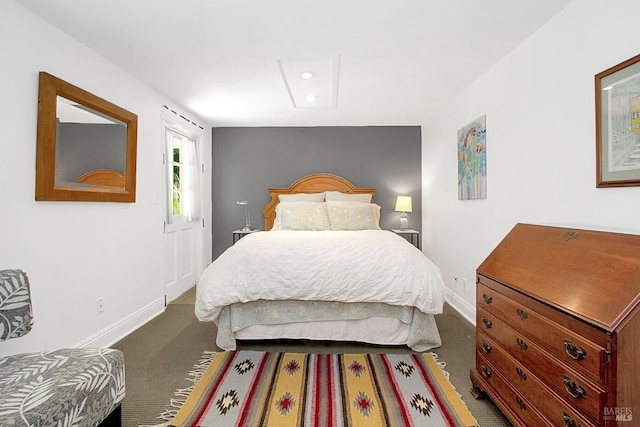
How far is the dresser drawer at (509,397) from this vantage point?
1.33m

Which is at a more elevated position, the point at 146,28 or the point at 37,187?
the point at 146,28

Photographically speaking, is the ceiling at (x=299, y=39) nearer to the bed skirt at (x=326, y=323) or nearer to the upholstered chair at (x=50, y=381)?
the upholstered chair at (x=50, y=381)

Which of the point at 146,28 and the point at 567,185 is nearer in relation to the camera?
the point at 567,185

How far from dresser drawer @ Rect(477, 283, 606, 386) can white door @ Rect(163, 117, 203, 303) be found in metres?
3.31

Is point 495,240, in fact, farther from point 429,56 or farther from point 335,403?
point 335,403

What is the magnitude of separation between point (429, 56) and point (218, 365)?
2.88m

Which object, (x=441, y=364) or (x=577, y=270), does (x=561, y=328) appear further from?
(x=441, y=364)

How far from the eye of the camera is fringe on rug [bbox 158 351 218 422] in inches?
65.9

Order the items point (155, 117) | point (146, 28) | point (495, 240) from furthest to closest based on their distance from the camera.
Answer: point (155, 117), point (495, 240), point (146, 28)

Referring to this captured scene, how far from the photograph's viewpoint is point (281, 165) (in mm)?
4781

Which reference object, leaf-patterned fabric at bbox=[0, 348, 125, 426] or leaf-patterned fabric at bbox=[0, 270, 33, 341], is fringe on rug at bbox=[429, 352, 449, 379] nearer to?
leaf-patterned fabric at bbox=[0, 348, 125, 426]

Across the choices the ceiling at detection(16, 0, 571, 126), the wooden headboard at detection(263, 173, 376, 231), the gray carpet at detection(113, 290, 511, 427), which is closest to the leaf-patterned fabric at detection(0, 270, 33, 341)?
the gray carpet at detection(113, 290, 511, 427)

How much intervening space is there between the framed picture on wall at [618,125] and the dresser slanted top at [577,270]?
0.37m

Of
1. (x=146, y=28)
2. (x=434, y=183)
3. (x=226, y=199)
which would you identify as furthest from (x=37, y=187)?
(x=434, y=183)
